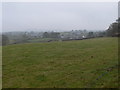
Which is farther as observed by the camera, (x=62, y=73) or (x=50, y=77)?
(x=62, y=73)

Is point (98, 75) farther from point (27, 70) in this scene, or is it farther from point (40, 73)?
point (27, 70)

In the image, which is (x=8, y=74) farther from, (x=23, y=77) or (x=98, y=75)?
(x=98, y=75)

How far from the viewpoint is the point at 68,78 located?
4.62 meters

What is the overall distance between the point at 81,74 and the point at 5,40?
19983 millimetres

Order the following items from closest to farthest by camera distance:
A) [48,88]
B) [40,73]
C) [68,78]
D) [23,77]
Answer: [48,88]
[68,78]
[23,77]
[40,73]

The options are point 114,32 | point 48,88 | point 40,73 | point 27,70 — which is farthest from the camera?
point 114,32

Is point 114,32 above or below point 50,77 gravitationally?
above

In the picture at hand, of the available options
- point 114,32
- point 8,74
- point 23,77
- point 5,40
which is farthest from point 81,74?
point 5,40

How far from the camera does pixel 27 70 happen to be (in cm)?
580

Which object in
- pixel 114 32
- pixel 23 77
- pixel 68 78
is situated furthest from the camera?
pixel 114 32

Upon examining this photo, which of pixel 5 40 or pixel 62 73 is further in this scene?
pixel 5 40

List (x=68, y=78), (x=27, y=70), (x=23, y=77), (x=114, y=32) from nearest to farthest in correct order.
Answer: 1. (x=68, y=78)
2. (x=23, y=77)
3. (x=27, y=70)
4. (x=114, y=32)

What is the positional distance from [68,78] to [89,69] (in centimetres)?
112

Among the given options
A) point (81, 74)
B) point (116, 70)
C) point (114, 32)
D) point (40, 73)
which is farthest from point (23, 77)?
point (114, 32)
